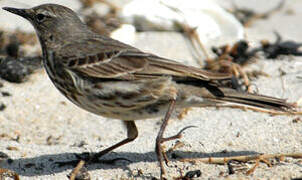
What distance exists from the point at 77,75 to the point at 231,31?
156 inches

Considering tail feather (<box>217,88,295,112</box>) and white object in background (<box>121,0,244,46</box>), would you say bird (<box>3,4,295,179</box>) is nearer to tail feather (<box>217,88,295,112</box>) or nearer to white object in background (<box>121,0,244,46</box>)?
tail feather (<box>217,88,295,112</box>)

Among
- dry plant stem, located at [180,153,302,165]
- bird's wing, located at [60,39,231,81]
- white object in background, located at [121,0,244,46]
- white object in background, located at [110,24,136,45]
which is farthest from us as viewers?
white object in background, located at [121,0,244,46]

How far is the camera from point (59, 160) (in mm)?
5586

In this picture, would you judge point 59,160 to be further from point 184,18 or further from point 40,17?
point 184,18

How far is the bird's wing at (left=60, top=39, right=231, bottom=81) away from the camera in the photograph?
17.5 ft

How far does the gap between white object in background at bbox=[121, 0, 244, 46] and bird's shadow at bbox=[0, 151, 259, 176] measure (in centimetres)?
331

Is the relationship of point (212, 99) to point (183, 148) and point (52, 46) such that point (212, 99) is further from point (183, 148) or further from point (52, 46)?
point (52, 46)

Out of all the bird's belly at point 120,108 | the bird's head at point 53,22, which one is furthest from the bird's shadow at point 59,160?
the bird's head at point 53,22

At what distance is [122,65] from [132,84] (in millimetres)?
242

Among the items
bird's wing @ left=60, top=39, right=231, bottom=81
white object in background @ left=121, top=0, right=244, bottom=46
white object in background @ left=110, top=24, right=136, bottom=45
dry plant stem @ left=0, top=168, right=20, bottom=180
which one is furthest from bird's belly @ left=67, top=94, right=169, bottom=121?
white object in background @ left=121, top=0, right=244, bottom=46

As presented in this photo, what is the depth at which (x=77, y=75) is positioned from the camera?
535cm

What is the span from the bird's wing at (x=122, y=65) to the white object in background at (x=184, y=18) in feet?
10.6

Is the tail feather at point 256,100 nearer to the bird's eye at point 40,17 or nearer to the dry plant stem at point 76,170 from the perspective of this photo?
the dry plant stem at point 76,170

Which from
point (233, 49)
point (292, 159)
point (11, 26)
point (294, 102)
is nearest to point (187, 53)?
point (233, 49)
